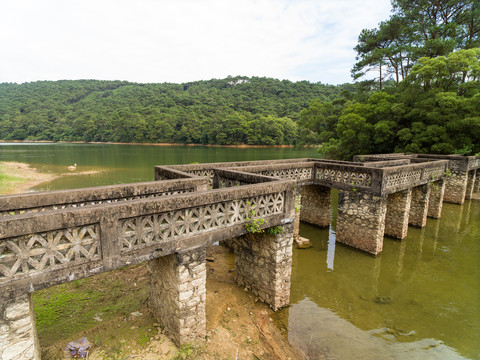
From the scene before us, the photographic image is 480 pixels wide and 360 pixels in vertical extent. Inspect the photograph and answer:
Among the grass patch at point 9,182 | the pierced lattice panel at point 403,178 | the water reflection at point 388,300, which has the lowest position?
the water reflection at point 388,300

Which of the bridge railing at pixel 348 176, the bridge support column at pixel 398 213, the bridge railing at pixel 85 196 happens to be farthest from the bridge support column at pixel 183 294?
the bridge support column at pixel 398 213

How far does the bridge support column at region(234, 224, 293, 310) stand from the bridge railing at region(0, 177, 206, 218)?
207 cm

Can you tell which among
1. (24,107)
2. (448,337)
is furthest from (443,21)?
(24,107)

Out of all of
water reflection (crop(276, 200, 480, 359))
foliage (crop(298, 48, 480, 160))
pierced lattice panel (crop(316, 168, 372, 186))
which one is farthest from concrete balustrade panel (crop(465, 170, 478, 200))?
pierced lattice panel (crop(316, 168, 372, 186))

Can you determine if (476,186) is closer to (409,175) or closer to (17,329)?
(409,175)

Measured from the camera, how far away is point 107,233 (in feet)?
12.7

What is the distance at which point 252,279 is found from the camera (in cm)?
702

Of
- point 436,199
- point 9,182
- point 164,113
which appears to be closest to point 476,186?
point 436,199

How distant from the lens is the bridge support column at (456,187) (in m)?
16.6

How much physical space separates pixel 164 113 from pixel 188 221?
89.5 metres

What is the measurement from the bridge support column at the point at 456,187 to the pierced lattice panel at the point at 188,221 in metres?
16.7

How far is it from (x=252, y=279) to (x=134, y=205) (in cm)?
421

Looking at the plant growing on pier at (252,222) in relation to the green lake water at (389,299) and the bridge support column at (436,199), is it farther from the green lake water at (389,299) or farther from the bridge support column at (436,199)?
the bridge support column at (436,199)

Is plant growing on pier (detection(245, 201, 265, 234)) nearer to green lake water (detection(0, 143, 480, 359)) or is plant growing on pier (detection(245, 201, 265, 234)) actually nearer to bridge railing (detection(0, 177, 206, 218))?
bridge railing (detection(0, 177, 206, 218))
